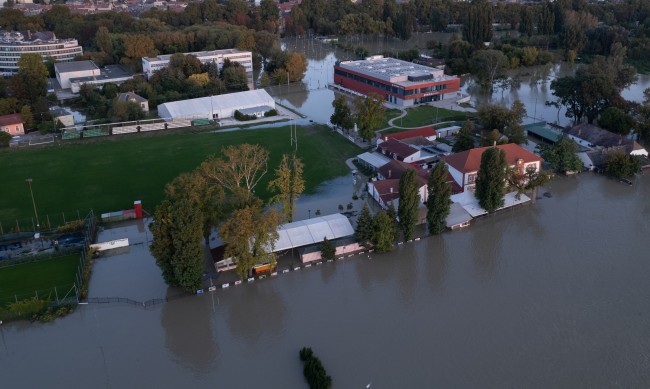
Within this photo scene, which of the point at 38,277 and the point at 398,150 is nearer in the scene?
the point at 38,277

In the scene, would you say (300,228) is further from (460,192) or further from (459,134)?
(459,134)

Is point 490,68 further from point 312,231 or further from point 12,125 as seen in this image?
point 12,125

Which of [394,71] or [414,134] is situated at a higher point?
[394,71]

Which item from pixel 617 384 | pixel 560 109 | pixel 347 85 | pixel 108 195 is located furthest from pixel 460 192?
pixel 347 85

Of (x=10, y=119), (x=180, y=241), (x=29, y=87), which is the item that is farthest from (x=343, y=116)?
(x=29, y=87)

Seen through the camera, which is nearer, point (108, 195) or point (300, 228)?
point (300, 228)

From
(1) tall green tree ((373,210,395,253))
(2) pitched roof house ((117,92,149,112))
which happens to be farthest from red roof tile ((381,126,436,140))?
(2) pitched roof house ((117,92,149,112))

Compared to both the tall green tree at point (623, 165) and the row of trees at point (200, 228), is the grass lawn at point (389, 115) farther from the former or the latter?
the row of trees at point (200, 228)
